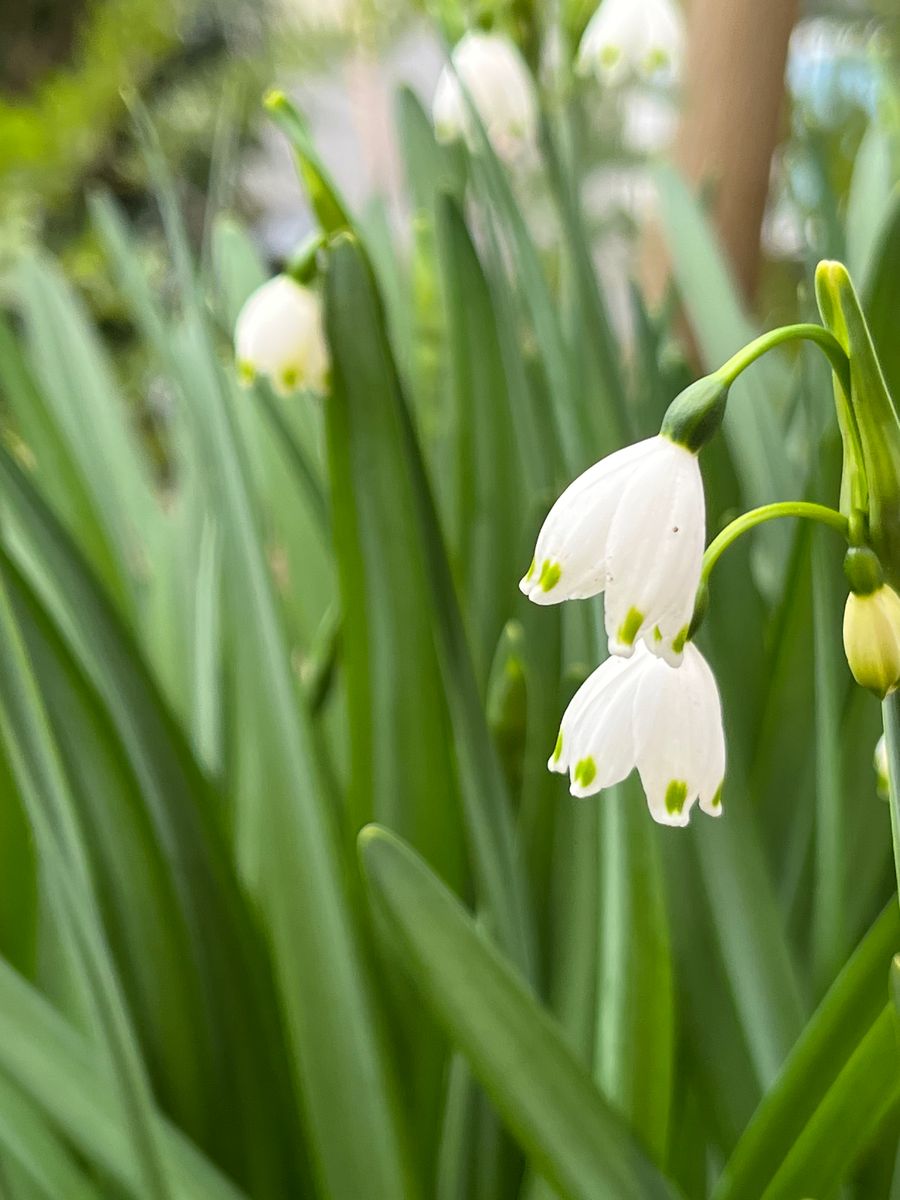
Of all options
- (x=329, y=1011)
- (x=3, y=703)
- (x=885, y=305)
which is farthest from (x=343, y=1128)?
(x=885, y=305)

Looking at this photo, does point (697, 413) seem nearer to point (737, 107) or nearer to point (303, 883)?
point (303, 883)

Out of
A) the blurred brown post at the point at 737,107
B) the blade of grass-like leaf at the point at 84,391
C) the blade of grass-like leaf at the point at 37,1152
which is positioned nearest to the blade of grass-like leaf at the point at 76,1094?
the blade of grass-like leaf at the point at 37,1152

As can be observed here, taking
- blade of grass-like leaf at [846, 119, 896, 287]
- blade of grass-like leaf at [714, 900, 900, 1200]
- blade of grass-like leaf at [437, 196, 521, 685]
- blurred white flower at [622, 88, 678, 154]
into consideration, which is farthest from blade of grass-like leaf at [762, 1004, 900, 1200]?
blurred white flower at [622, 88, 678, 154]

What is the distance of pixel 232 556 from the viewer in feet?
1.16

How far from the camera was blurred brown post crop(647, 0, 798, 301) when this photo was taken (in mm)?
761

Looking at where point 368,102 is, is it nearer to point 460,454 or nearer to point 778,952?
point 460,454

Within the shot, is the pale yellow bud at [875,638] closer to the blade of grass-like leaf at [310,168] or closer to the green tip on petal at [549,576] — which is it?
the green tip on petal at [549,576]

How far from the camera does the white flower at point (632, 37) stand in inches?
22.0

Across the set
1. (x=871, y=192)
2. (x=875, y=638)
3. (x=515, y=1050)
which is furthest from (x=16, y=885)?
(x=871, y=192)

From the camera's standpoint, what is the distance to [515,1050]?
251 mm

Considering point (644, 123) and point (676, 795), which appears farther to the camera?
point (644, 123)

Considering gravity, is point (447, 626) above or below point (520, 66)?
below

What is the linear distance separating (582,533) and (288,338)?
21cm

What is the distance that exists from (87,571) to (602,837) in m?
0.17
